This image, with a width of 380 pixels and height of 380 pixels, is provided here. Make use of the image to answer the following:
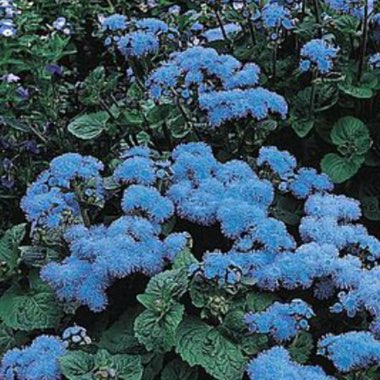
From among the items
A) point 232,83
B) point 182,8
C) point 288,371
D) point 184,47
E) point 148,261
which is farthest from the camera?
point 182,8

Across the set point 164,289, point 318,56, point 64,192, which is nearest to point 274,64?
point 318,56

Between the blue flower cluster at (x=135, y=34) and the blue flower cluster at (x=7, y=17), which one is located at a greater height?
the blue flower cluster at (x=135, y=34)

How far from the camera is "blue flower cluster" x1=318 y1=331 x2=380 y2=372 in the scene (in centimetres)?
243

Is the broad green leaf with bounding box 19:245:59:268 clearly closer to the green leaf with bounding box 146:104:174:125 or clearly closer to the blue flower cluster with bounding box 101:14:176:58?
the green leaf with bounding box 146:104:174:125

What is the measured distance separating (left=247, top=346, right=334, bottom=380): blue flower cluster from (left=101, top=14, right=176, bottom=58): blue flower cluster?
4.16 feet

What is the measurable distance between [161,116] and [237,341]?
3.49ft

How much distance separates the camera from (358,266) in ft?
8.93

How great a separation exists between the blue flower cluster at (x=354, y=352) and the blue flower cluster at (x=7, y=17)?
2.54 m

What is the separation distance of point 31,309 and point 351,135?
1297 mm

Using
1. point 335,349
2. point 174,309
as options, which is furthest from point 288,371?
point 174,309

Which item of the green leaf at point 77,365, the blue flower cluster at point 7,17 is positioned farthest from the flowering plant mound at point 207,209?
the blue flower cluster at point 7,17

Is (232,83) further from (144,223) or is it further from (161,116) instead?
(144,223)

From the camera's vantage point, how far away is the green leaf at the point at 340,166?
10.7ft

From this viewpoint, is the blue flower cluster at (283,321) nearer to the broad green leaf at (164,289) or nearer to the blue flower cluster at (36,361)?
the broad green leaf at (164,289)
